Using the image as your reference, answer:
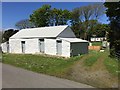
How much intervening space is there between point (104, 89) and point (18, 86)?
4.65 meters

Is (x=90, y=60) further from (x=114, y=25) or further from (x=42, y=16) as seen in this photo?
(x=42, y=16)

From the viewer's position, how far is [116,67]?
711 inches

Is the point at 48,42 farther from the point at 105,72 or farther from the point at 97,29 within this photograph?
the point at 97,29

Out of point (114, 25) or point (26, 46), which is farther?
point (26, 46)

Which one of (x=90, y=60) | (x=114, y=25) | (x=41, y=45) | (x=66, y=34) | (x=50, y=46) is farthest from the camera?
(x=41, y=45)

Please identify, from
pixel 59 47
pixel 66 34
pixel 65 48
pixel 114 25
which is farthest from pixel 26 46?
pixel 114 25

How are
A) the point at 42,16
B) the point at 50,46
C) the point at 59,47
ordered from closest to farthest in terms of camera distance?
the point at 59,47 → the point at 50,46 → the point at 42,16

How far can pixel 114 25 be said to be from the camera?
22.4m

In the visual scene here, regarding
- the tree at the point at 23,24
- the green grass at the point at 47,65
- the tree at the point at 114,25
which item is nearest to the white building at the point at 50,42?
the green grass at the point at 47,65

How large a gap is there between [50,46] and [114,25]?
14715 millimetres

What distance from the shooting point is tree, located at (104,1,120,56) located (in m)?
22.0

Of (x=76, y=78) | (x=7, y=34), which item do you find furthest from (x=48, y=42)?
(x=7, y=34)

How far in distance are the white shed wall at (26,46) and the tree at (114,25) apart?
58.0 ft

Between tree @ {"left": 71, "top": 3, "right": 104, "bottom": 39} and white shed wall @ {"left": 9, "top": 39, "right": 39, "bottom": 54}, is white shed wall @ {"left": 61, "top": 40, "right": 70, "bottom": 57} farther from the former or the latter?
tree @ {"left": 71, "top": 3, "right": 104, "bottom": 39}
